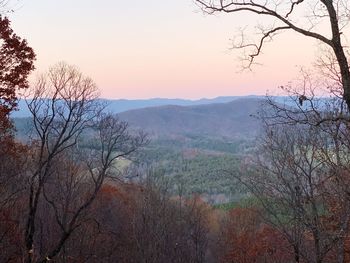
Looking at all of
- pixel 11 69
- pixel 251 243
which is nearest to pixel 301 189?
pixel 11 69

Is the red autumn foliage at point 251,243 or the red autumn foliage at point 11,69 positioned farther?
the red autumn foliage at point 251,243

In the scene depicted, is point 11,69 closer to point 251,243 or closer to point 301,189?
point 301,189

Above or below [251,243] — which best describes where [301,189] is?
above

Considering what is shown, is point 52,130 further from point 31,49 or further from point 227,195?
point 227,195

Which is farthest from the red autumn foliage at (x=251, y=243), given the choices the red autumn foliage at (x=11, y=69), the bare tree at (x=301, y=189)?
the red autumn foliage at (x=11, y=69)

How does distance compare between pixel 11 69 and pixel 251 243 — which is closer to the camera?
pixel 11 69

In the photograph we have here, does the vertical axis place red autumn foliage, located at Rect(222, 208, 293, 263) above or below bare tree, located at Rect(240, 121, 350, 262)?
below

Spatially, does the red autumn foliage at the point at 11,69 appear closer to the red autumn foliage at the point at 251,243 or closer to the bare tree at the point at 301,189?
the bare tree at the point at 301,189

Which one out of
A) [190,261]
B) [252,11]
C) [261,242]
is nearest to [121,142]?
[252,11]

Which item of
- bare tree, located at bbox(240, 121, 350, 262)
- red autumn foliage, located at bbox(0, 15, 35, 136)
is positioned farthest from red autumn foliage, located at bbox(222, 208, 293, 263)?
red autumn foliage, located at bbox(0, 15, 35, 136)

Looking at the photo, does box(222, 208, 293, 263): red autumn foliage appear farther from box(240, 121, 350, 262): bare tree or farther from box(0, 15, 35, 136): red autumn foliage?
box(0, 15, 35, 136): red autumn foliage

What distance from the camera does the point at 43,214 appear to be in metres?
29.7

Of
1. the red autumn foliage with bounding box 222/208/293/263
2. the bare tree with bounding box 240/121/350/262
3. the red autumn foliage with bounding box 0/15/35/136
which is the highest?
the red autumn foliage with bounding box 0/15/35/136

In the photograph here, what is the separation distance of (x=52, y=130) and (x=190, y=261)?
2543cm
